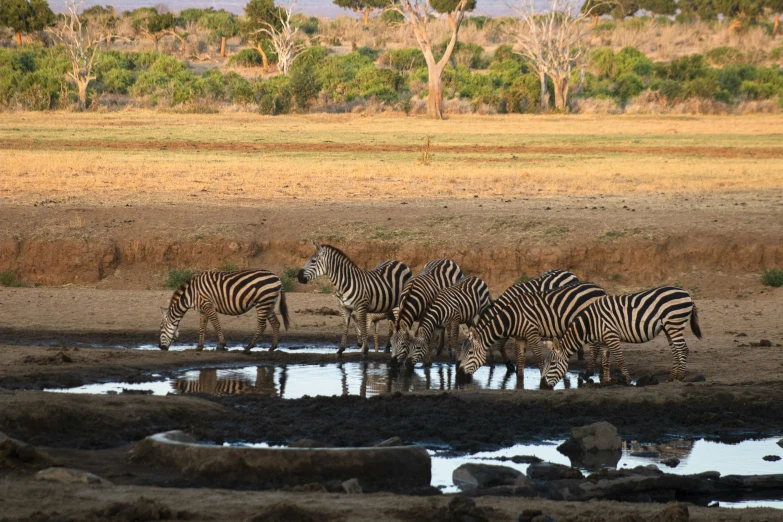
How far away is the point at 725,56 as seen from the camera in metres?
82.3

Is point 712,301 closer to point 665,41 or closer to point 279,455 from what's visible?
point 279,455

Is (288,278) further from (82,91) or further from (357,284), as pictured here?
(82,91)

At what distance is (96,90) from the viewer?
2625 inches

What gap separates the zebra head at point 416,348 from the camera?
1373 centimetres

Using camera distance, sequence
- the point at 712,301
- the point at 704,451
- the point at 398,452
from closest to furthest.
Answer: the point at 398,452, the point at 704,451, the point at 712,301

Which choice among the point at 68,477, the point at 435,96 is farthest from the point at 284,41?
the point at 68,477

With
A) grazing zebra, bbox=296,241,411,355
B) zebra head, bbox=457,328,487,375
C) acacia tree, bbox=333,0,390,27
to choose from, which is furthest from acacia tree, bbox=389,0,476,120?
zebra head, bbox=457,328,487,375

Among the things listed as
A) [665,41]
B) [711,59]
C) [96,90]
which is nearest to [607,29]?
[665,41]

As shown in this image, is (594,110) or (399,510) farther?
(594,110)

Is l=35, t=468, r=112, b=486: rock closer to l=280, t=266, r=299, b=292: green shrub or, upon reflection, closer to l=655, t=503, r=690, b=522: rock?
l=655, t=503, r=690, b=522: rock

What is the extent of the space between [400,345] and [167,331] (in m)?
3.22

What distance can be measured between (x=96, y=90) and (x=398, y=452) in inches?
2451

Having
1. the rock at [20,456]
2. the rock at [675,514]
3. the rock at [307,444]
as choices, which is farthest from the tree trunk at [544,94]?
the rock at [675,514]

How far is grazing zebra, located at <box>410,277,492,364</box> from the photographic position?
45.2ft
